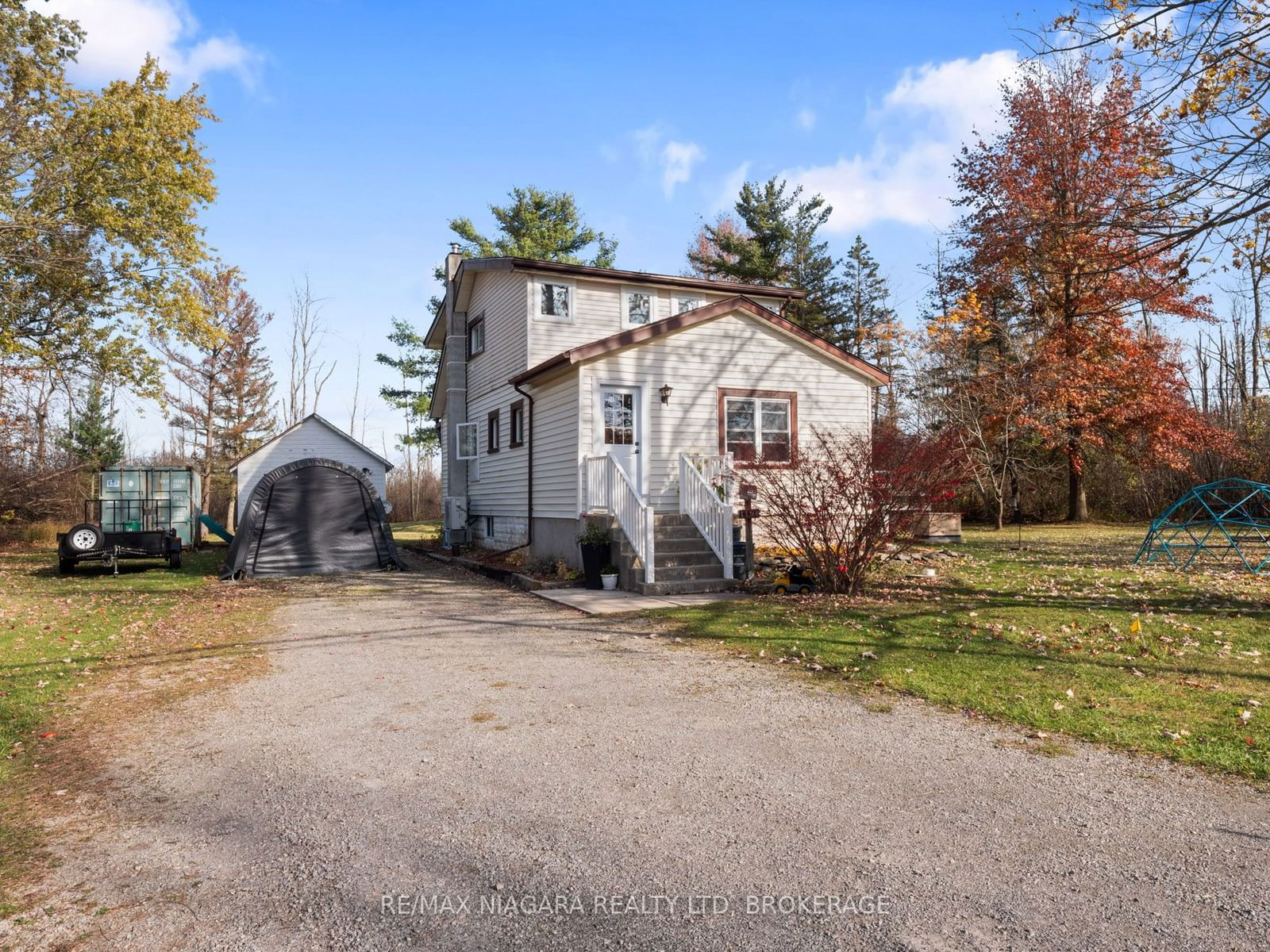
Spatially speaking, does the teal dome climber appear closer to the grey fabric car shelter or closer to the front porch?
the front porch

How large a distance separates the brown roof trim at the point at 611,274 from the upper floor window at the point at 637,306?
0.30 meters

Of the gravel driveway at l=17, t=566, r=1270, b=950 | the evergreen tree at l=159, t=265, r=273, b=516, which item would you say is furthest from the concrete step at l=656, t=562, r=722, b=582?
the evergreen tree at l=159, t=265, r=273, b=516

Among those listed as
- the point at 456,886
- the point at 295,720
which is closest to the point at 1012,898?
the point at 456,886

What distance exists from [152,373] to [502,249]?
17.7 metres

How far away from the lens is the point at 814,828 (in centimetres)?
337

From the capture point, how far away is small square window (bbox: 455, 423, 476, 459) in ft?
64.3

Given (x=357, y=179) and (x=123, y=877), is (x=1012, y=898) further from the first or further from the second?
(x=357, y=179)

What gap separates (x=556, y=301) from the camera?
16.9m

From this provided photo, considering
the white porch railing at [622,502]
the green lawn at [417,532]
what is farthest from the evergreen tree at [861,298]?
the white porch railing at [622,502]

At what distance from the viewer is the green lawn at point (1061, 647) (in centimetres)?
472

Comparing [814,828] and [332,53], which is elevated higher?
[332,53]

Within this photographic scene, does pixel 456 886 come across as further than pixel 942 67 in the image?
No

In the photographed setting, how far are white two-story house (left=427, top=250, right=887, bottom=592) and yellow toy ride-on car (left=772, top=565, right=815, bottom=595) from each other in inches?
40.6

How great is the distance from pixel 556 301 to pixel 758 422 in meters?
5.22
